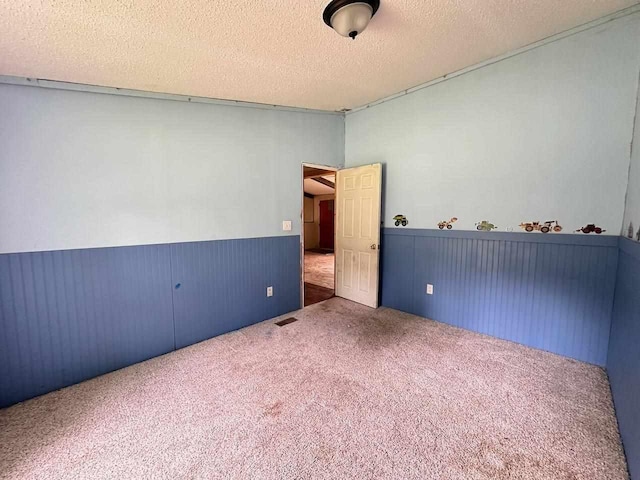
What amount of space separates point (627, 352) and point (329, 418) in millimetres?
1825

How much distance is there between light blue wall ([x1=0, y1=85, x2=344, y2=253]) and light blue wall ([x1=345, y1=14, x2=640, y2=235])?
1493 millimetres

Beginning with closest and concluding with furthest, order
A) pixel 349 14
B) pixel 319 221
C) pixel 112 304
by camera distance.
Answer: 1. pixel 349 14
2. pixel 112 304
3. pixel 319 221

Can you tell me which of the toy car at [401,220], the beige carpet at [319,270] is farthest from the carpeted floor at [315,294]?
the toy car at [401,220]

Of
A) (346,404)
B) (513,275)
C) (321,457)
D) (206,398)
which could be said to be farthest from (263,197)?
(513,275)

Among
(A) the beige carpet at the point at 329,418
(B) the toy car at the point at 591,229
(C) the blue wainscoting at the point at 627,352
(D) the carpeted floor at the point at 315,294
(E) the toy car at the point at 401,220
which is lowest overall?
(A) the beige carpet at the point at 329,418

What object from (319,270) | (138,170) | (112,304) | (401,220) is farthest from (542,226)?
(319,270)

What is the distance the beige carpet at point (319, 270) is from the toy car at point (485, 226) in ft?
8.61

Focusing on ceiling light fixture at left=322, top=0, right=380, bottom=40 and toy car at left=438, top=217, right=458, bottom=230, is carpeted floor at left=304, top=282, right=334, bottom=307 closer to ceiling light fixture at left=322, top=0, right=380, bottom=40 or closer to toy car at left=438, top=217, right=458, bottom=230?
toy car at left=438, top=217, right=458, bottom=230

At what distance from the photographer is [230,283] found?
9.95 feet

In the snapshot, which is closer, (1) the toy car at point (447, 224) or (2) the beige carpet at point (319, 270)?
(1) the toy car at point (447, 224)

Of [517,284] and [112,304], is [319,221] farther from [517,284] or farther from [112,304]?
[112,304]

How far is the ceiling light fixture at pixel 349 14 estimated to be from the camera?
158cm

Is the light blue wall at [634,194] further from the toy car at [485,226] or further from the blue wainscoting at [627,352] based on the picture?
the toy car at [485,226]

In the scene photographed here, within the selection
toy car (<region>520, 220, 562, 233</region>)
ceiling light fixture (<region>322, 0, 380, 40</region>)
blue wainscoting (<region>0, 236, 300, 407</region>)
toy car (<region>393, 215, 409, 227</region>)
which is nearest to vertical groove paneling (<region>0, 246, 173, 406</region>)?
blue wainscoting (<region>0, 236, 300, 407</region>)
